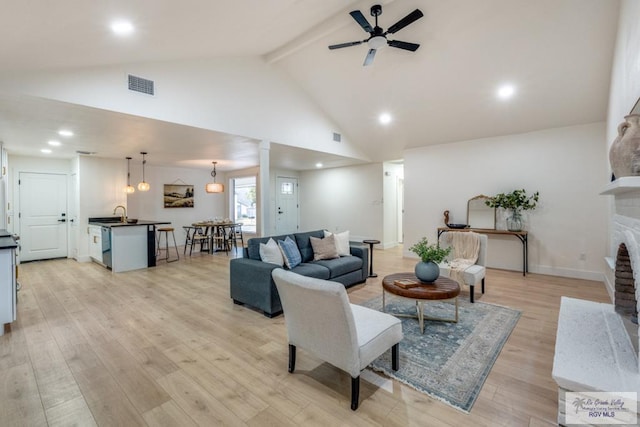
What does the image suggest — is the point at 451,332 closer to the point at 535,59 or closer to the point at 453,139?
the point at 535,59

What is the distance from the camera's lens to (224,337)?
2.88m

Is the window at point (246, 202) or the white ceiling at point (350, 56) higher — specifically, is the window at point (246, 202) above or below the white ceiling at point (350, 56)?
below

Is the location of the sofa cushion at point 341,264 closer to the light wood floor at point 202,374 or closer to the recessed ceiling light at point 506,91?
the light wood floor at point 202,374

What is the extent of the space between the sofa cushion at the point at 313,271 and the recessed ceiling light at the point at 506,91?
3.86m

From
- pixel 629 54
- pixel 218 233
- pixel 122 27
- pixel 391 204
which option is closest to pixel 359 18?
pixel 122 27

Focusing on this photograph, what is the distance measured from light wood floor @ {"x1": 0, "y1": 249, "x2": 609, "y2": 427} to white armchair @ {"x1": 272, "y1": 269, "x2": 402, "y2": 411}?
0.26 m

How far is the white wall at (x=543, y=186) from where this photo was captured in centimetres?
478

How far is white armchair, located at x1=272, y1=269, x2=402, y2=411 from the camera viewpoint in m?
1.81

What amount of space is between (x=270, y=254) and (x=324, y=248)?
96cm

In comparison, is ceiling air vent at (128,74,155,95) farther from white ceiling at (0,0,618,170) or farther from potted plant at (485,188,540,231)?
potted plant at (485,188,540,231)

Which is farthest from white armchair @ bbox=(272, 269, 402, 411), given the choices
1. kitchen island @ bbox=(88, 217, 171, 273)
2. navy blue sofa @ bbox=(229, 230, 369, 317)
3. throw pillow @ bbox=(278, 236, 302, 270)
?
kitchen island @ bbox=(88, 217, 171, 273)

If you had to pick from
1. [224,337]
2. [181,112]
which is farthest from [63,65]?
[224,337]

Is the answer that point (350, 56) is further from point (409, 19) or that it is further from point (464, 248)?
point (464, 248)

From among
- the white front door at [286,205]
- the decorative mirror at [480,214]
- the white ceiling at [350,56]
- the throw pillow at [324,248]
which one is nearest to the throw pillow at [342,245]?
the throw pillow at [324,248]
